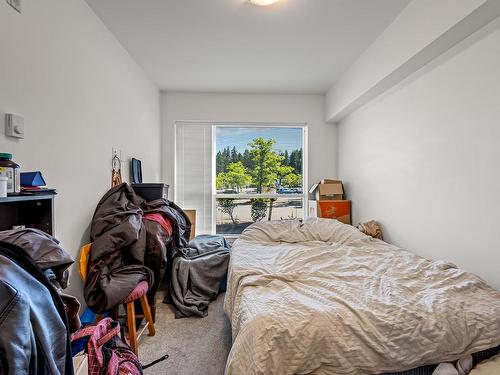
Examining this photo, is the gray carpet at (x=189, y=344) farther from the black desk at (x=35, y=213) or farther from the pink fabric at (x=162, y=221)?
the black desk at (x=35, y=213)

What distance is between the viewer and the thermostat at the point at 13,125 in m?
1.36

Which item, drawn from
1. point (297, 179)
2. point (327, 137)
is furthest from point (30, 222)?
point (327, 137)

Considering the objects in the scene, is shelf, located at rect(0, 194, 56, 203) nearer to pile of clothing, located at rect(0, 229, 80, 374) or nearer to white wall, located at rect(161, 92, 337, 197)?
pile of clothing, located at rect(0, 229, 80, 374)

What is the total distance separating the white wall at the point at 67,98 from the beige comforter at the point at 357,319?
132 cm

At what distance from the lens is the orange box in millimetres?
3697

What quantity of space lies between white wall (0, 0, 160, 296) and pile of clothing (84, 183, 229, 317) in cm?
21

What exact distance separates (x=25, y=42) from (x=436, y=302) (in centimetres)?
253

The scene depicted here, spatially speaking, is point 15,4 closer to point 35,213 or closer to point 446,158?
point 35,213

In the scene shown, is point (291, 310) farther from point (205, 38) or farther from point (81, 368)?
point (205, 38)

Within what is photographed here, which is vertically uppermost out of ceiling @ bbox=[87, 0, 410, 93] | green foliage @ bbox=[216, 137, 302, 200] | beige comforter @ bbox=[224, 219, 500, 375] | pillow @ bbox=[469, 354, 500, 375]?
ceiling @ bbox=[87, 0, 410, 93]

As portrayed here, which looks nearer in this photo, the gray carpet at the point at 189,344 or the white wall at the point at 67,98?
the white wall at the point at 67,98

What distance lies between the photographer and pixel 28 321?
69cm

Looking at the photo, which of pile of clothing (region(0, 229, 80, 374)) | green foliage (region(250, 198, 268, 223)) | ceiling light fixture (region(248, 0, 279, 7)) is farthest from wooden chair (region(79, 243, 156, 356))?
green foliage (region(250, 198, 268, 223))

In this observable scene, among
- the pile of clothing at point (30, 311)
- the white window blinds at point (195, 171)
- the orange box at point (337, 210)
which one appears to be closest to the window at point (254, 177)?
the white window blinds at point (195, 171)
